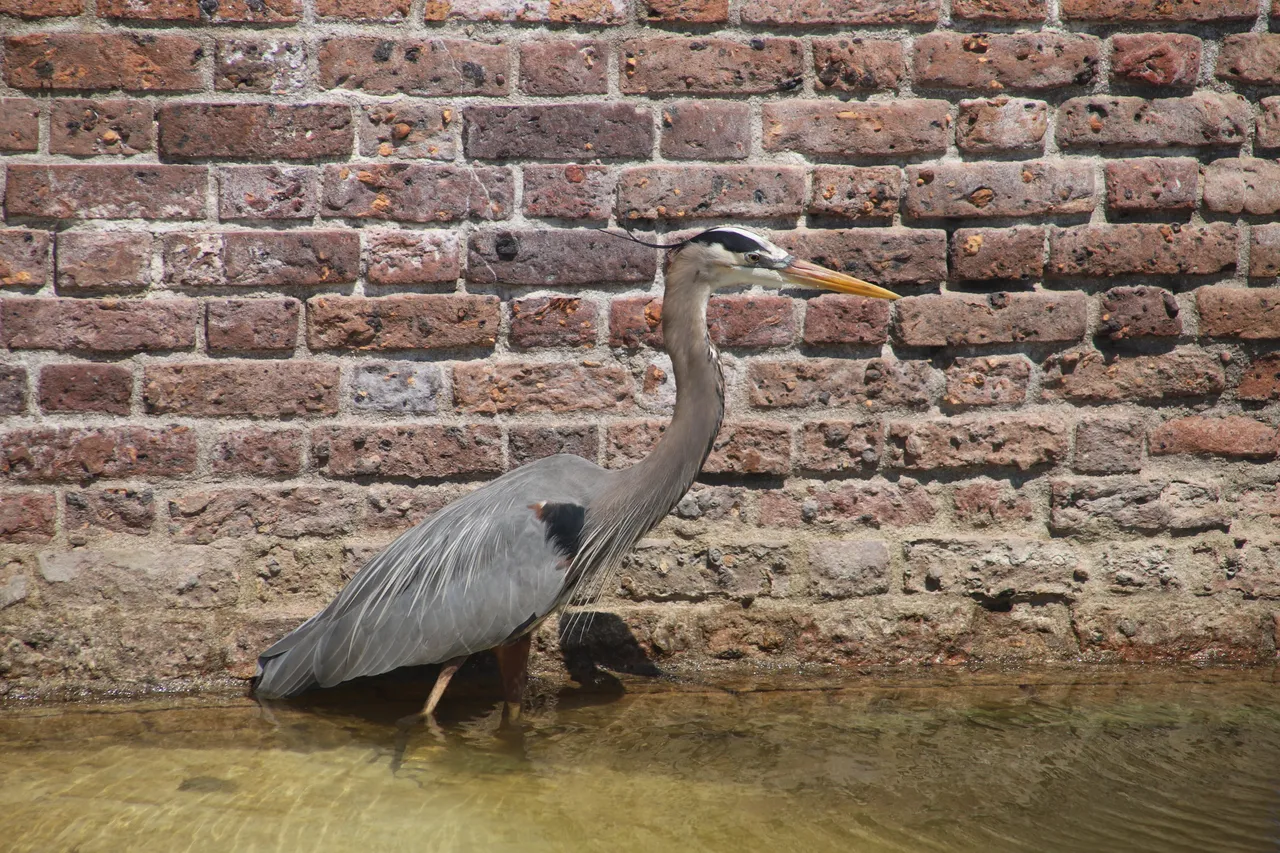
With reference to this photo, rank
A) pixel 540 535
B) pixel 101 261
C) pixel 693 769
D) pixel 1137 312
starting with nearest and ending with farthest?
pixel 693 769
pixel 540 535
pixel 101 261
pixel 1137 312

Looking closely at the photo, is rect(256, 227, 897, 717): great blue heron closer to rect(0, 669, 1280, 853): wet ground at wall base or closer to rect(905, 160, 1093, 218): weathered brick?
rect(0, 669, 1280, 853): wet ground at wall base

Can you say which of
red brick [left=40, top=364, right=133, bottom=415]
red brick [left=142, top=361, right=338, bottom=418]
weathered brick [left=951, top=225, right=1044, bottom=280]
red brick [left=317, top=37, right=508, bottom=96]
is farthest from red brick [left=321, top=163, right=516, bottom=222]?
weathered brick [left=951, top=225, right=1044, bottom=280]

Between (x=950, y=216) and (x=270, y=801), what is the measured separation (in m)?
2.15

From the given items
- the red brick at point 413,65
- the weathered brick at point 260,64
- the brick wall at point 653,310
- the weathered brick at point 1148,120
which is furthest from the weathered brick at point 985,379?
the weathered brick at point 260,64

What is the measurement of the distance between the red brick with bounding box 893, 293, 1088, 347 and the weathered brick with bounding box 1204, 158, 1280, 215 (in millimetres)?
441

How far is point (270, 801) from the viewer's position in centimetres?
218

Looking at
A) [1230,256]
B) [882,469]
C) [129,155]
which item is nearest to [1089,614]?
[882,469]

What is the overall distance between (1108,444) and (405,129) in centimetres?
206

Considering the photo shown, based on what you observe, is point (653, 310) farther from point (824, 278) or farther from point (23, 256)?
point (23, 256)

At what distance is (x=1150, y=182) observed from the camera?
2.84m

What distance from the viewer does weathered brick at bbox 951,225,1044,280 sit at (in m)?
2.84

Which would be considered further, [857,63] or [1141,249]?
[1141,249]

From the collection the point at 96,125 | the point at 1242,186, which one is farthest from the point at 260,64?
the point at 1242,186

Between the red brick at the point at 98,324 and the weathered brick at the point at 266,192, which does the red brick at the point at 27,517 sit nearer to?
the red brick at the point at 98,324
